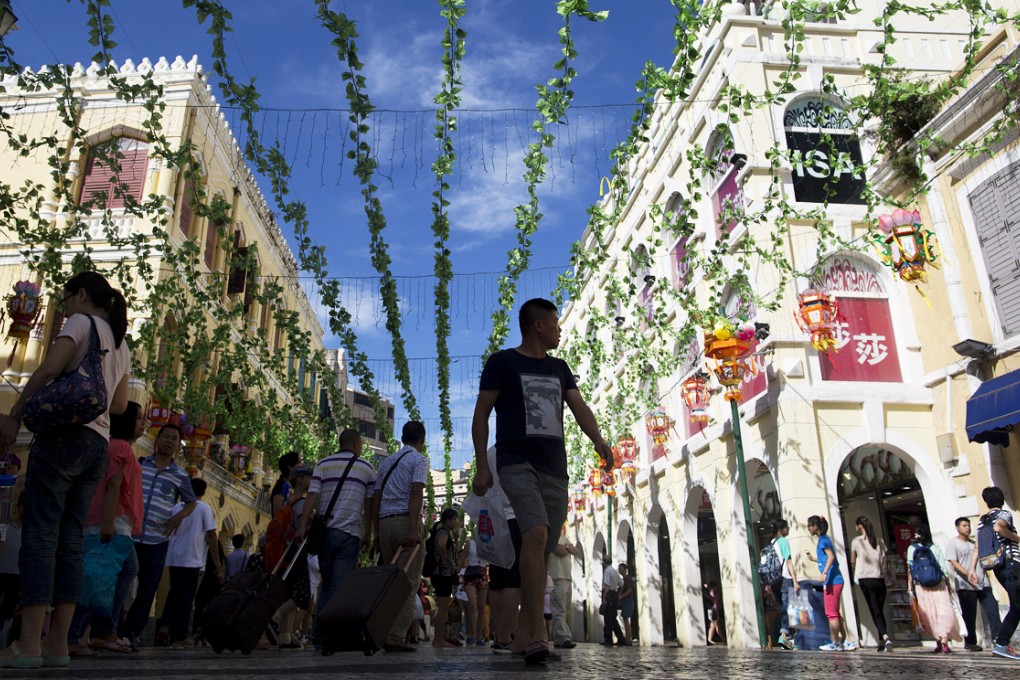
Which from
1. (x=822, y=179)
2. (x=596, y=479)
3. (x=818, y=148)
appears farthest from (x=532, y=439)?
(x=596, y=479)

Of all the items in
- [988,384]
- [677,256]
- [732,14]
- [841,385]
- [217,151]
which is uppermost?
[217,151]

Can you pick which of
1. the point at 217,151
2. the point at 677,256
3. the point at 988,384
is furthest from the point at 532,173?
the point at 217,151

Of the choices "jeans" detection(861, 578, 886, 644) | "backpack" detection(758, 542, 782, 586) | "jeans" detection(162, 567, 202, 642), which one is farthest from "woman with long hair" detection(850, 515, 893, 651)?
"jeans" detection(162, 567, 202, 642)

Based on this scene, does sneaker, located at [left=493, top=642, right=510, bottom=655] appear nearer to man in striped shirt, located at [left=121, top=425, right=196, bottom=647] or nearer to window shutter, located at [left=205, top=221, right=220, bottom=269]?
man in striped shirt, located at [left=121, top=425, right=196, bottom=647]

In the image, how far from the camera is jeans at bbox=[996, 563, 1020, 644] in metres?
7.27

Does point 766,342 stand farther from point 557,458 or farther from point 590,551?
point 590,551

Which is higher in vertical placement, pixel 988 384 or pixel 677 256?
pixel 677 256

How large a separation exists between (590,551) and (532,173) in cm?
1950

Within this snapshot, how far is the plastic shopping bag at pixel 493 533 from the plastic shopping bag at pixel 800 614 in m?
7.08

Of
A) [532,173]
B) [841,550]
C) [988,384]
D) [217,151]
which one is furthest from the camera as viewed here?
[217,151]

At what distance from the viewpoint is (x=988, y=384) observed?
967cm

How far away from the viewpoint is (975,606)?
8250 millimetres

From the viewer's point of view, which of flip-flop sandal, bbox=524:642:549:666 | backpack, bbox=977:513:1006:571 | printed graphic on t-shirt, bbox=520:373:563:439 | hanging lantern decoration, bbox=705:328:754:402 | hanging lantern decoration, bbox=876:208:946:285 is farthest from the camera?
hanging lantern decoration, bbox=705:328:754:402

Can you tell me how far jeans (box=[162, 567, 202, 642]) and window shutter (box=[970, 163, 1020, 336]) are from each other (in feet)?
32.9
